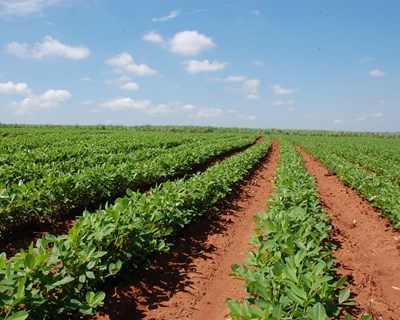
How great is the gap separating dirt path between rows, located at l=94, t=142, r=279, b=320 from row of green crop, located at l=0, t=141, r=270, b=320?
296 mm

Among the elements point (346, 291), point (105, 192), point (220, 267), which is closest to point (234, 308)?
point (346, 291)

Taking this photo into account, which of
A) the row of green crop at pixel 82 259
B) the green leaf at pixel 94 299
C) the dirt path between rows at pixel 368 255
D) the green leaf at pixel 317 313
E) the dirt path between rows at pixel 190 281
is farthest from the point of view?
the dirt path between rows at pixel 368 255

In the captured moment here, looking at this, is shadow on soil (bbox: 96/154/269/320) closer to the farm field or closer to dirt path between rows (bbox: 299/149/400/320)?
the farm field

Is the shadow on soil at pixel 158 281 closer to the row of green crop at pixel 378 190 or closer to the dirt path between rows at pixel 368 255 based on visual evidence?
the dirt path between rows at pixel 368 255

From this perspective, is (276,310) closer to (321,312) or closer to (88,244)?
(321,312)

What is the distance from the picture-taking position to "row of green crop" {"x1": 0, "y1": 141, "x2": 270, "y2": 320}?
2.42 metres

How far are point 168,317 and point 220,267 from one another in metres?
1.45

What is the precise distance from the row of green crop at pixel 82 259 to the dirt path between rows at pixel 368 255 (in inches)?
96.6

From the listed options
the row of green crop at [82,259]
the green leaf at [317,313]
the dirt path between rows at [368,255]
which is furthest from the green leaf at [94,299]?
the dirt path between rows at [368,255]

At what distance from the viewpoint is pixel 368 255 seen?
17.4 ft

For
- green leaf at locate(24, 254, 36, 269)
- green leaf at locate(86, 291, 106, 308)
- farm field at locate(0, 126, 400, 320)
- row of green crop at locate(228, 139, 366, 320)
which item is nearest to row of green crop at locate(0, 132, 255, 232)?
farm field at locate(0, 126, 400, 320)

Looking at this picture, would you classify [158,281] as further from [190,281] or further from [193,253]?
[193,253]

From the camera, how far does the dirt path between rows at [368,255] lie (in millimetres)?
3699

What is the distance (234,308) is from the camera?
2.11m
